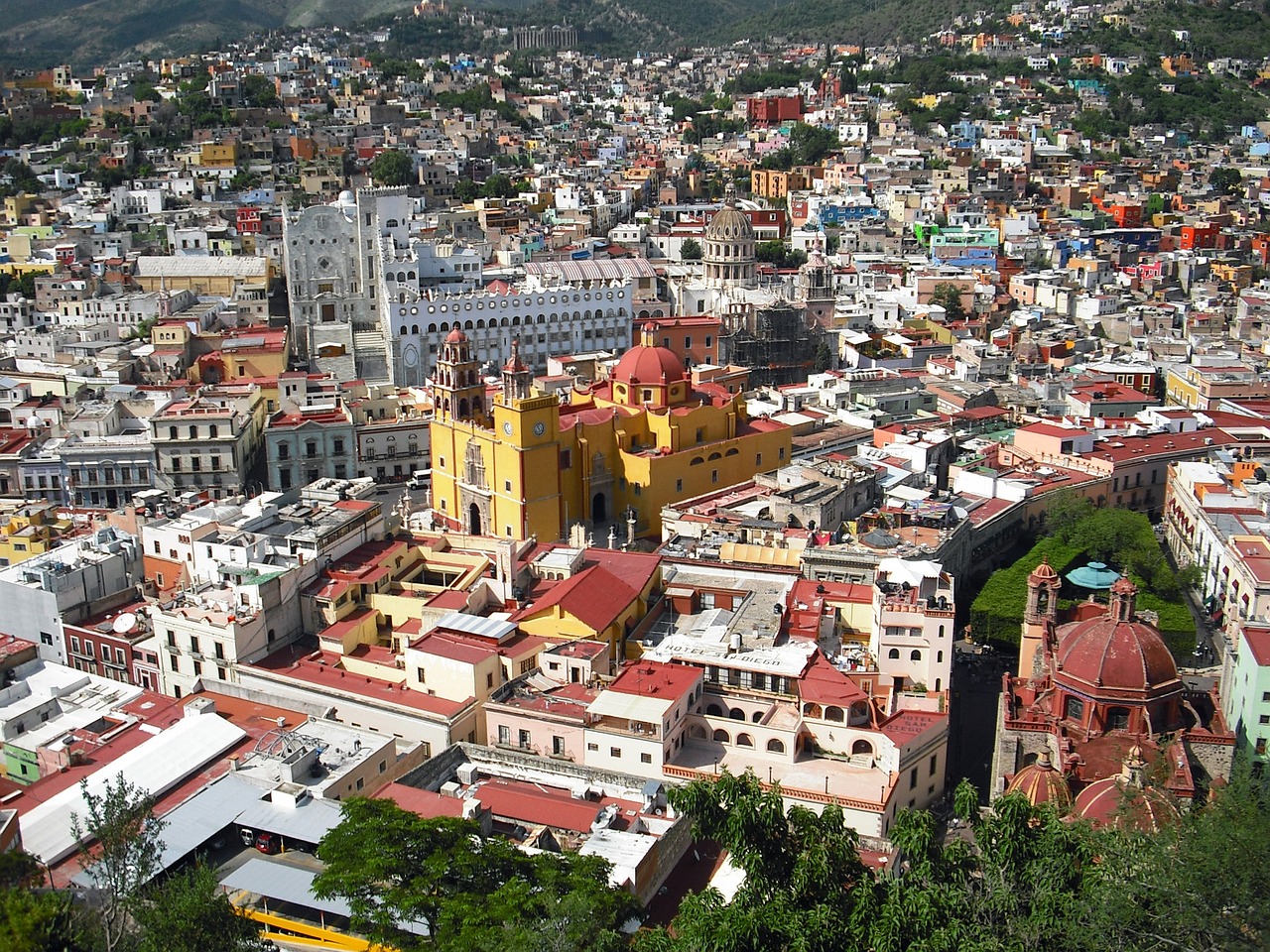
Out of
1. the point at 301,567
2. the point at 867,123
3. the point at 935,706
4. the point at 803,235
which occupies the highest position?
the point at 867,123

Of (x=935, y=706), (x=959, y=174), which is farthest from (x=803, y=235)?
(x=935, y=706)

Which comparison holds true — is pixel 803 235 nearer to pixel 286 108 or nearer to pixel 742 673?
pixel 286 108

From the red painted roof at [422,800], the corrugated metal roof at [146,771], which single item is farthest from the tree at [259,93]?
the red painted roof at [422,800]

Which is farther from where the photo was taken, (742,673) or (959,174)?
(959,174)

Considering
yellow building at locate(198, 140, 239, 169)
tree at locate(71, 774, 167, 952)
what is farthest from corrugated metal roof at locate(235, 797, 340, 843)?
yellow building at locate(198, 140, 239, 169)

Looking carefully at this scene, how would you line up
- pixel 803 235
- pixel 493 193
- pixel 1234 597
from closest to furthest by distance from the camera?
pixel 1234 597 → pixel 803 235 → pixel 493 193

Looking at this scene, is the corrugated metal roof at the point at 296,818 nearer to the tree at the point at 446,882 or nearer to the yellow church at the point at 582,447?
the tree at the point at 446,882

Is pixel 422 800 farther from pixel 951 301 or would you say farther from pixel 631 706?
pixel 951 301
